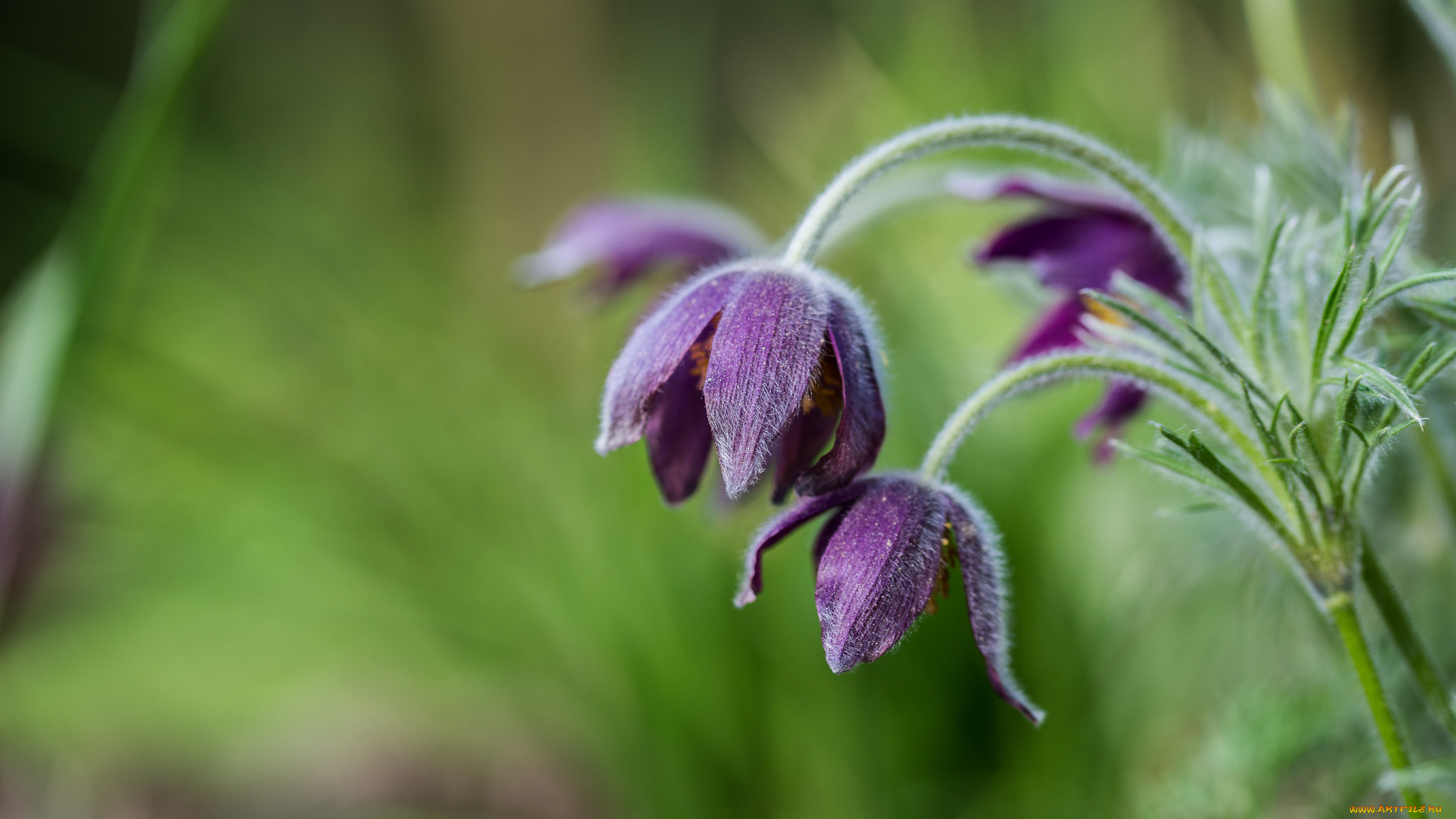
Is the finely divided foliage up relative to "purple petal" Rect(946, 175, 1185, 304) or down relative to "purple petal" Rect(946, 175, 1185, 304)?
down

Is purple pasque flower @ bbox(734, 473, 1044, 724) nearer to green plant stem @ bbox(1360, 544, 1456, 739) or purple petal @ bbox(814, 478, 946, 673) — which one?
purple petal @ bbox(814, 478, 946, 673)

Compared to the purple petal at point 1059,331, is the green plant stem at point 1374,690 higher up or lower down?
lower down

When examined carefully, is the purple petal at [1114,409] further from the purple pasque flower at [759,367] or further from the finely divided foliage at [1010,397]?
the purple pasque flower at [759,367]

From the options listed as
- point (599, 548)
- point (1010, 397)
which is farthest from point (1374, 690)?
point (599, 548)

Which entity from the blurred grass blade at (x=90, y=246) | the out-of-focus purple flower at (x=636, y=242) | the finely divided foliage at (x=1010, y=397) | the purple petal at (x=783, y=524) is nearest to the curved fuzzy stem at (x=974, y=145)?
the finely divided foliage at (x=1010, y=397)

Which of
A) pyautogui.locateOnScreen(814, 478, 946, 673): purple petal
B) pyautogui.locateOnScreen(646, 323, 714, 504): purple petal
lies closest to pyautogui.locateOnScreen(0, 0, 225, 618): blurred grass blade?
pyautogui.locateOnScreen(646, 323, 714, 504): purple petal

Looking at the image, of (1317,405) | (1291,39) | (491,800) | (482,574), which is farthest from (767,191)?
(1317,405)
